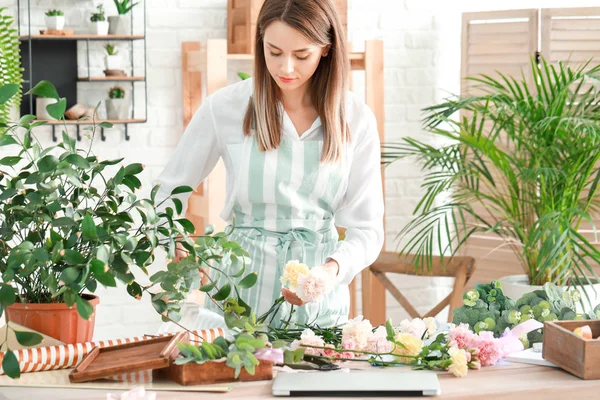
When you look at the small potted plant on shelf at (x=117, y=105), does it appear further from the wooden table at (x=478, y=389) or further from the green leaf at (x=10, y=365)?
the green leaf at (x=10, y=365)

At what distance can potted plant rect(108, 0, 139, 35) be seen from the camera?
372 centimetres

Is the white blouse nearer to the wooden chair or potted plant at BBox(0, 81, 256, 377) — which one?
potted plant at BBox(0, 81, 256, 377)

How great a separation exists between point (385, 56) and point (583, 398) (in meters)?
2.92

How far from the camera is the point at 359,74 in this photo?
425 centimetres

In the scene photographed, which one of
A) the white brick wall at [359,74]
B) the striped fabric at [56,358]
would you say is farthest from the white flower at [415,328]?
the white brick wall at [359,74]

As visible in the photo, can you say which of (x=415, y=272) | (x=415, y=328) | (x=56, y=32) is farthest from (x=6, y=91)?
(x=415, y=272)

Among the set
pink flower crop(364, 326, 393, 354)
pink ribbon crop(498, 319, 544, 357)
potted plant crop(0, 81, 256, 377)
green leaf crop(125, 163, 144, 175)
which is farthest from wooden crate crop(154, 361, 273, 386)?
pink ribbon crop(498, 319, 544, 357)

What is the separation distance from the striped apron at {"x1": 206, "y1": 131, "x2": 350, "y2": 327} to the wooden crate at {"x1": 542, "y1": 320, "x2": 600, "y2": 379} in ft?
2.11

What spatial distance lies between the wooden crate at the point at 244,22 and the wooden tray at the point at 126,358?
2056mm

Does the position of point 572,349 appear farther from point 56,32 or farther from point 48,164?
point 56,32

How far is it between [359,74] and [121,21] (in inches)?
46.8

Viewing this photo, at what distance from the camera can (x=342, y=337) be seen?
1742mm

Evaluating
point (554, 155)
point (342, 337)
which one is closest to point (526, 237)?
point (554, 155)

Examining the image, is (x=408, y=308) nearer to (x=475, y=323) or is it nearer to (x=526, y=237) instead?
(x=526, y=237)
